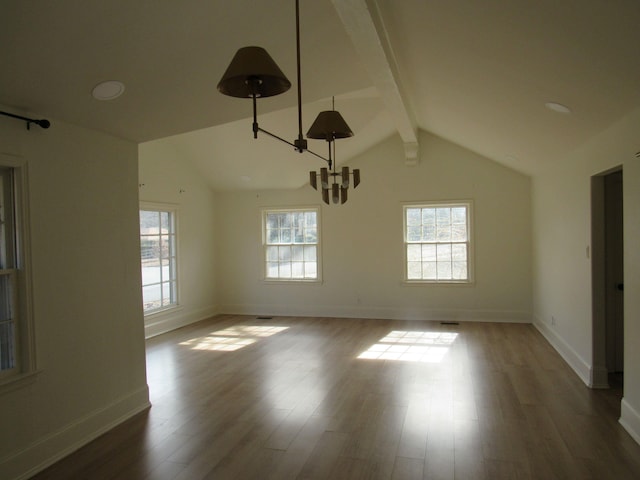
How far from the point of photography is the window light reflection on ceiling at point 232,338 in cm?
619

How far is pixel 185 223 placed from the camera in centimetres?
768

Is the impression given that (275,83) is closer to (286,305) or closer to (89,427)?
(89,427)

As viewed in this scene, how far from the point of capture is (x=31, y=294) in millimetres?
2971

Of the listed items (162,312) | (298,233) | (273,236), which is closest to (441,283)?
(298,233)

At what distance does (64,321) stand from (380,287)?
5521mm

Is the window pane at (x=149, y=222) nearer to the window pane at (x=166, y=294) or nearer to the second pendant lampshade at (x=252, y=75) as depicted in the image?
the window pane at (x=166, y=294)

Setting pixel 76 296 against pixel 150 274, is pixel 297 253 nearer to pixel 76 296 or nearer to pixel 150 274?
pixel 150 274

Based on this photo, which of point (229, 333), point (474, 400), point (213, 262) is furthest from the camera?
point (213, 262)

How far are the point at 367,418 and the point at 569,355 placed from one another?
2780 mm

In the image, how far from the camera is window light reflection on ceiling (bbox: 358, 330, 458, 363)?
5.45 meters

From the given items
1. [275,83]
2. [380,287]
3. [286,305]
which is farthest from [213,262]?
[275,83]

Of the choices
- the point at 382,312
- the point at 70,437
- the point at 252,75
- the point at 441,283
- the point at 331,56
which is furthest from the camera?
the point at 382,312

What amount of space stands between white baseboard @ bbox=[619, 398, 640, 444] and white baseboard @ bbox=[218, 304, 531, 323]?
3.93 m

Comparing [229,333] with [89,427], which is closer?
[89,427]
